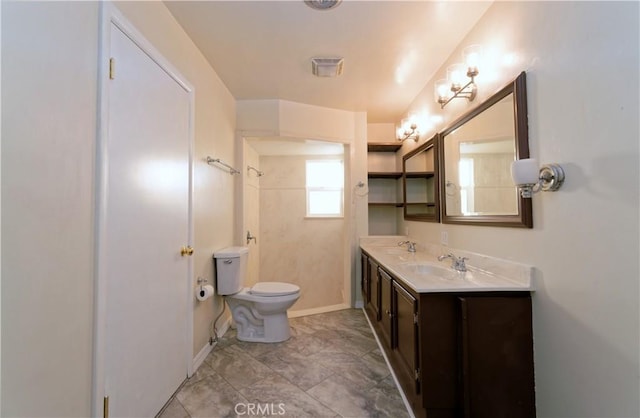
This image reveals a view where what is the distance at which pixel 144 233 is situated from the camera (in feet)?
4.57

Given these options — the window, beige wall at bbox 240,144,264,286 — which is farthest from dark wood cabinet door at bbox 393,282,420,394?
the window

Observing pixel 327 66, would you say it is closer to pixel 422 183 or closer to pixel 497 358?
pixel 422 183

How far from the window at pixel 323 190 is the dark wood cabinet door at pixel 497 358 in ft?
9.69

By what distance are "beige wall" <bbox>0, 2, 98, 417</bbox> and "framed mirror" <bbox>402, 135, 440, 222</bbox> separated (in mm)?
2299

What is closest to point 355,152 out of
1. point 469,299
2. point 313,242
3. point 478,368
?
point 313,242

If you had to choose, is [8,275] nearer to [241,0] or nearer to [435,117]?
[241,0]

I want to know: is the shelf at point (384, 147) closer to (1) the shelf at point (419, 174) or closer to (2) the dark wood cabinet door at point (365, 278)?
(1) the shelf at point (419, 174)

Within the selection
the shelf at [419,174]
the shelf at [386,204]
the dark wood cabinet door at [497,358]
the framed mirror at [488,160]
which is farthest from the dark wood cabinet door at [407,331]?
the shelf at [386,204]

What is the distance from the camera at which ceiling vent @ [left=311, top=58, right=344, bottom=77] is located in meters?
2.14

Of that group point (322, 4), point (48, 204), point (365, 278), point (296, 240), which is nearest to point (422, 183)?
point (365, 278)

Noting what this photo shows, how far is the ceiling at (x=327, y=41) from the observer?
162 centimetres

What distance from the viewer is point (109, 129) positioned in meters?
1.15

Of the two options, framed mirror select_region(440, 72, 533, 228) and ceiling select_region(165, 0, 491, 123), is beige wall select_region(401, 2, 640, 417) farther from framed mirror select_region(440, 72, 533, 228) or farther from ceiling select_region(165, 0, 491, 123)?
ceiling select_region(165, 0, 491, 123)

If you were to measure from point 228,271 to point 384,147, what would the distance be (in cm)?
232
